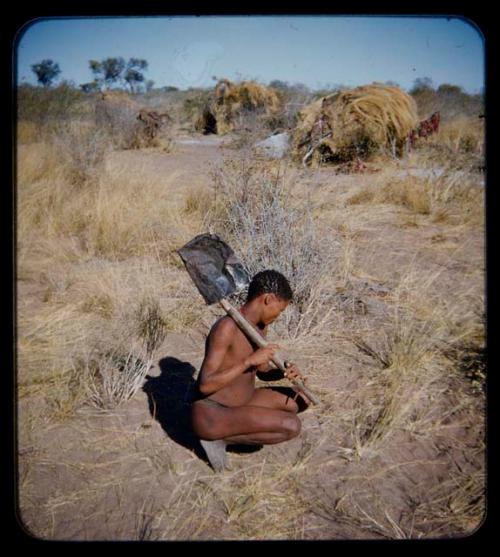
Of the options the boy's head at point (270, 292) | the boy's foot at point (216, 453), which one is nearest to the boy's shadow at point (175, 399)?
the boy's foot at point (216, 453)

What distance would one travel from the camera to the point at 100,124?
11414mm

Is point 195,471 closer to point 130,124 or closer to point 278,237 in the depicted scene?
point 278,237

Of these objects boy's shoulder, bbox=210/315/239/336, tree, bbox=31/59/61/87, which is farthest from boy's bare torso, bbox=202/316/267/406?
tree, bbox=31/59/61/87

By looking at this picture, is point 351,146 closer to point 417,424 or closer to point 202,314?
point 202,314

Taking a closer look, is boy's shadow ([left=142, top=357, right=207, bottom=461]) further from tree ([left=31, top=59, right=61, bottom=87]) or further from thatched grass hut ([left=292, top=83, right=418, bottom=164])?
tree ([left=31, top=59, right=61, bottom=87])

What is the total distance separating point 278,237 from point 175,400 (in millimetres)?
1754

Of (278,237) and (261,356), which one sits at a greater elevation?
(278,237)

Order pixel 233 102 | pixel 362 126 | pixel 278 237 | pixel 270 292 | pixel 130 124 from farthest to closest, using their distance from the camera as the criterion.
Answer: pixel 233 102 → pixel 130 124 → pixel 362 126 → pixel 278 237 → pixel 270 292

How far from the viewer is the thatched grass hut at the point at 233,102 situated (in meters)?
13.3

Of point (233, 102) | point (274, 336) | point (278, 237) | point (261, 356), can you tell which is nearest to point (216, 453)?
point (261, 356)

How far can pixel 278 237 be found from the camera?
14.4 ft

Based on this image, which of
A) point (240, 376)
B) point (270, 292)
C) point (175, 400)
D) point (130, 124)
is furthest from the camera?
point (130, 124)
